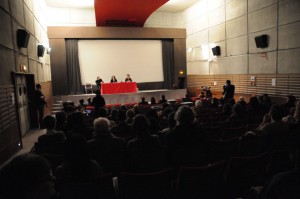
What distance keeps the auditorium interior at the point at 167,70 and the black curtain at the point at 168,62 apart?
70 mm

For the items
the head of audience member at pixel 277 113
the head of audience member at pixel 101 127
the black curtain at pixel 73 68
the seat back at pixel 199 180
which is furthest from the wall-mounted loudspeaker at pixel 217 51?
the seat back at pixel 199 180

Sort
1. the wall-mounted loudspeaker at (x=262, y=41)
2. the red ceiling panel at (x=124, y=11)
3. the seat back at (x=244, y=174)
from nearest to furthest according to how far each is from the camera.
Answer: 1. the seat back at (x=244, y=174)
2. the wall-mounted loudspeaker at (x=262, y=41)
3. the red ceiling panel at (x=124, y=11)

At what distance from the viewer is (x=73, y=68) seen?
15086 mm

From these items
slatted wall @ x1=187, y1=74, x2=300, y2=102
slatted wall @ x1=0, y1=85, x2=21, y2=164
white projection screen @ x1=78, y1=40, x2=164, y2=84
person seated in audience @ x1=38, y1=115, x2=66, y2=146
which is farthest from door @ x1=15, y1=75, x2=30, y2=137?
slatted wall @ x1=187, y1=74, x2=300, y2=102

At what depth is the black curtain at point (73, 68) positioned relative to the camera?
14.9 meters

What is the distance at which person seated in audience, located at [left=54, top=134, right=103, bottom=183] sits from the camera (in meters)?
2.05

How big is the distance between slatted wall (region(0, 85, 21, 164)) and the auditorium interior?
0.02 metres

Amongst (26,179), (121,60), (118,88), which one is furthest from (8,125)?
(121,60)

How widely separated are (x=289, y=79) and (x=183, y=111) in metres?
8.06

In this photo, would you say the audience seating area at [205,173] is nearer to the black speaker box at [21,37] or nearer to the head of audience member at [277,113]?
the head of audience member at [277,113]

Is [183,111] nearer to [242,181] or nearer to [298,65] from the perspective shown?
[242,181]

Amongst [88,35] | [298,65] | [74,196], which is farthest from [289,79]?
[88,35]

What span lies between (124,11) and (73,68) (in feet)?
16.6

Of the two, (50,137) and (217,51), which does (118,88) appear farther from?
(50,137)
